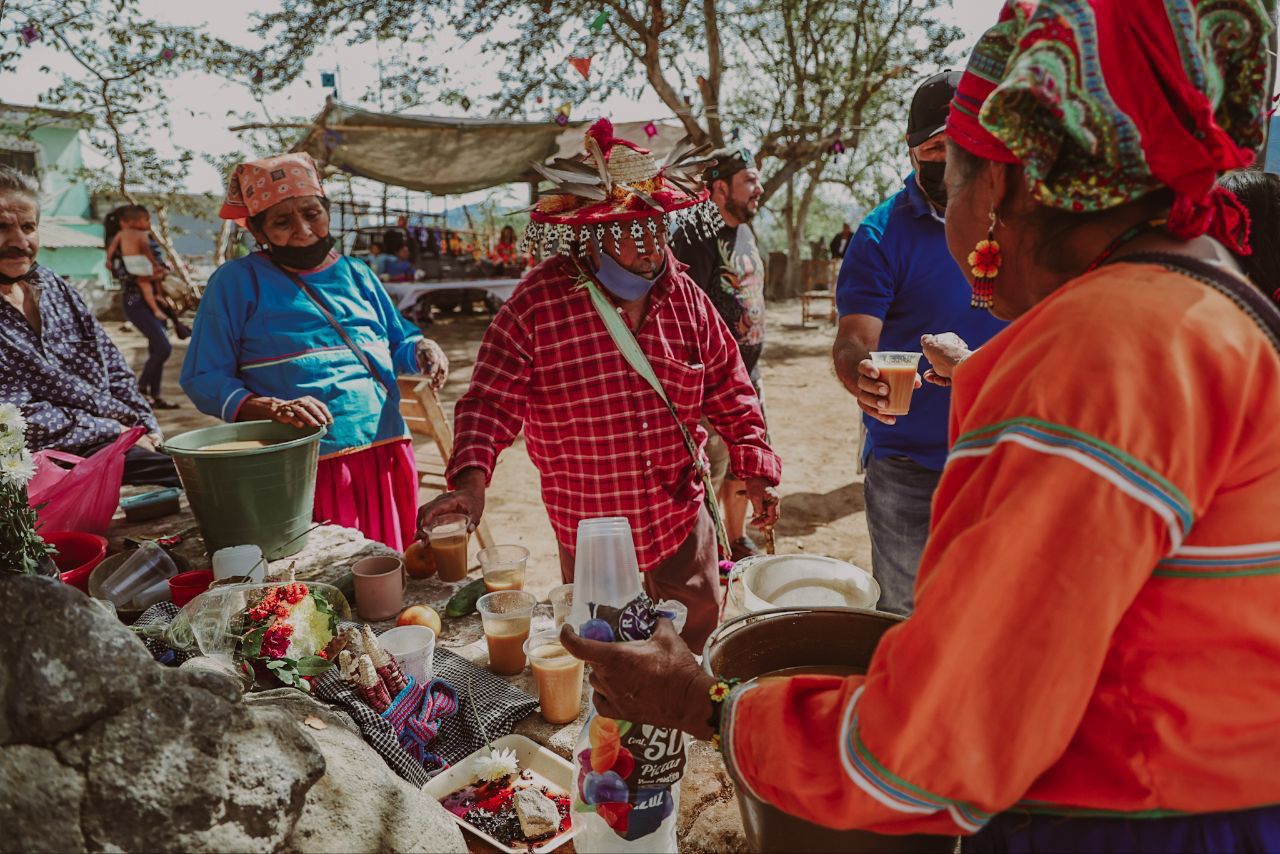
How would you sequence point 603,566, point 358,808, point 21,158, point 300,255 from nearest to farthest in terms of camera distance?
point 358,808
point 603,566
point 300,255
point 21,158

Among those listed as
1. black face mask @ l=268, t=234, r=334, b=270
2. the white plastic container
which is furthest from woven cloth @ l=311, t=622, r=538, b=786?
black face mask @ l=268, t=234, r=334, b=270

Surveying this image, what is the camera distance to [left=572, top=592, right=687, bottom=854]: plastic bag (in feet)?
4.36

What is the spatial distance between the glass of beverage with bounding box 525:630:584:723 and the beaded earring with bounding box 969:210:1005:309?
53.9 inches

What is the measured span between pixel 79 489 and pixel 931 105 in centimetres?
352

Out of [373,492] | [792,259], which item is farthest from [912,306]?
[792,259]

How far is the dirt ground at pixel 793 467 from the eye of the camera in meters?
5.66

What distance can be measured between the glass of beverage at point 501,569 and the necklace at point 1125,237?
6.52 ft

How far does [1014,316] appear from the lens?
1078 mm

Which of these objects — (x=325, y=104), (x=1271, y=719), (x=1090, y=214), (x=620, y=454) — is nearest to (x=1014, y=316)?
(x=1090, y=214)

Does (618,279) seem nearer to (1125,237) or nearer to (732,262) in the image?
(1125,237)

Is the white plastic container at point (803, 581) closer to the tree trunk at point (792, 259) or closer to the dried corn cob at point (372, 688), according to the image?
the dried corn cob at point (372, 688)

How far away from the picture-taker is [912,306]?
2836 mm

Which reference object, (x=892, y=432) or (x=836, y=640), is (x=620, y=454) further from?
(x=836, y=640)

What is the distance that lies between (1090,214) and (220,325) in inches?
125
